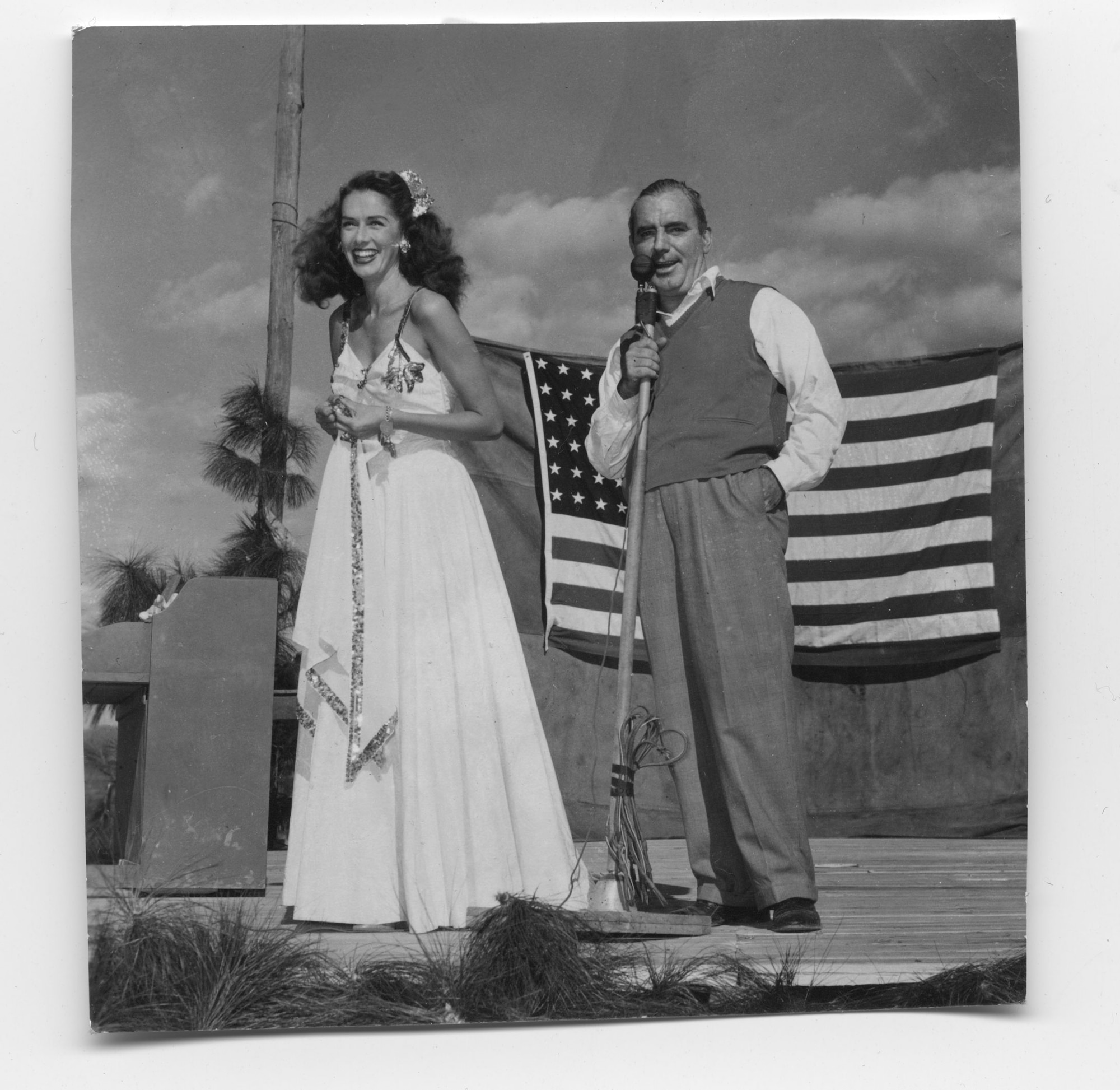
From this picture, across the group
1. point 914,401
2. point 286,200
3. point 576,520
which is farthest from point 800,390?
point 286,200

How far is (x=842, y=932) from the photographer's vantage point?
431cm

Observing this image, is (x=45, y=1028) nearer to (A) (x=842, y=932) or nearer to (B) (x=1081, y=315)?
(A) (x=842, y=932)

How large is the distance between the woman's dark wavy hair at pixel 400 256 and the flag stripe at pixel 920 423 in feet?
3.93

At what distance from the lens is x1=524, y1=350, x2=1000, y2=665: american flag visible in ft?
14.6

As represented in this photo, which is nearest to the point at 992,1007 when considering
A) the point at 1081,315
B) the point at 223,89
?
the point at 1081,315

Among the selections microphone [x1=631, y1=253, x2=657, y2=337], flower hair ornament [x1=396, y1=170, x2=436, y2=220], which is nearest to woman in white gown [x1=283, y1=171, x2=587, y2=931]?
flower hair ornament [x1=396, y1=170, x2=436, y2=220]

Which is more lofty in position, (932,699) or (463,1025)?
(932,699)

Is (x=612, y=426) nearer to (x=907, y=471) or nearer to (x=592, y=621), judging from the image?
(x=592, y=621)

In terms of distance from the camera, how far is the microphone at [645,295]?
4457 mm

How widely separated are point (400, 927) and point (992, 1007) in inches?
65.7

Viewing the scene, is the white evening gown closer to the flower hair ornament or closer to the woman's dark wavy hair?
the woman's dark wavy hair

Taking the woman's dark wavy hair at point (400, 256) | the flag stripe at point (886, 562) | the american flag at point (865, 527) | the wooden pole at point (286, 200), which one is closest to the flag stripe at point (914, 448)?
the american flag at point (865, 527)

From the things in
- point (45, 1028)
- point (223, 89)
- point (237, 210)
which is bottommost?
point (45, 1028)

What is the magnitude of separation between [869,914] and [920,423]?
4.56 feet
